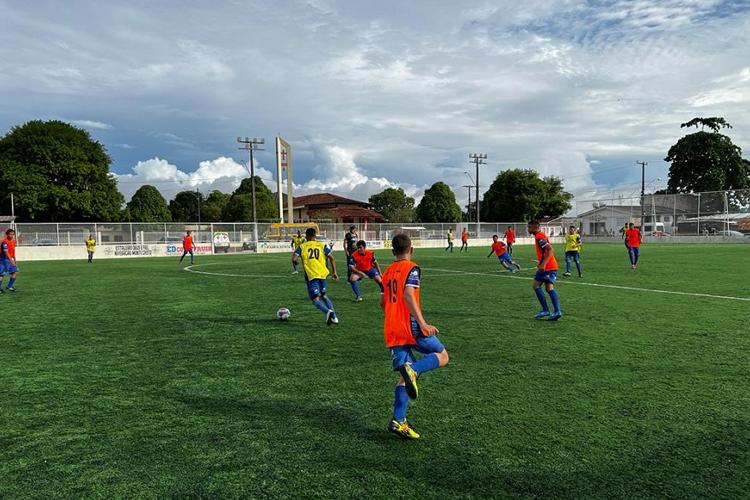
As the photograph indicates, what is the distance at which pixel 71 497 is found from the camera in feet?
11.2

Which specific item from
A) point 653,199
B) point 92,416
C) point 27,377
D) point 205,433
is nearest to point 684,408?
point 205,433

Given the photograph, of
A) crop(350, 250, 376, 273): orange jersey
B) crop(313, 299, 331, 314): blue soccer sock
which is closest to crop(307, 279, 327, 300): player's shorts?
crop(313, 299, 331, 314): blue soccer sock

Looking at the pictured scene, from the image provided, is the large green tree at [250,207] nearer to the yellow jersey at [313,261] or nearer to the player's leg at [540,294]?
the yellow jersey at [313,261]

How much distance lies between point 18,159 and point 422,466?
57145 millimetres

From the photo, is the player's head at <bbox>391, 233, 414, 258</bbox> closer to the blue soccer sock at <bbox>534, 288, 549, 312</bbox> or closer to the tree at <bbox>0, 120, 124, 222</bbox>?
the blue soccer sock at <bbox>534, 288, 549, 312</bbox>

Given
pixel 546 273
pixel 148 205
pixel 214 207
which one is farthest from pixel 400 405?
pixel 214 207

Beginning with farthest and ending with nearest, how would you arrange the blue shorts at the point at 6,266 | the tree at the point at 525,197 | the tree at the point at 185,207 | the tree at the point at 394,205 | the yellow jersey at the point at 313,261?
the tree at the point at 185,207 → the tree at the point at 394,205 → the tree at the point at 525,197 → the blue shorts at the point at 6,266 → the yellow jersey at the point at 313,261

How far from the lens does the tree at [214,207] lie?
3853 inches

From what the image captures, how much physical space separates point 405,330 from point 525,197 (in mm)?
77133

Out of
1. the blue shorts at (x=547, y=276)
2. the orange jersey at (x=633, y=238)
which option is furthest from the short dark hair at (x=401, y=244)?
the orange jersey at (x=633, y=238)

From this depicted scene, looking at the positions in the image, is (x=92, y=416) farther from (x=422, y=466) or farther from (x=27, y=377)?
(x=422, y=466)

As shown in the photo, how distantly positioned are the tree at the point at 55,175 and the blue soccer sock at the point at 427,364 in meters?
53.5

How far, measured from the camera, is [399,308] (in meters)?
4.37

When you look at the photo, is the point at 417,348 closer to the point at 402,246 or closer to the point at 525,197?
the point at 402,246
